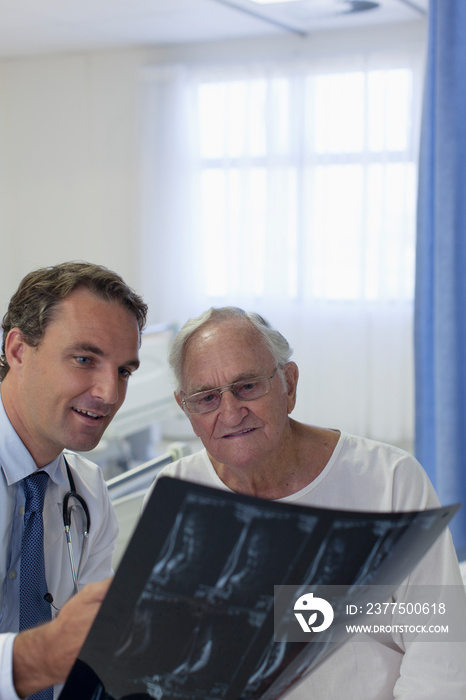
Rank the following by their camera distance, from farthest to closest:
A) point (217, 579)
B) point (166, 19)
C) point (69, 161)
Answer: point (69, 161)
point (166, 19)
point (217, 579)

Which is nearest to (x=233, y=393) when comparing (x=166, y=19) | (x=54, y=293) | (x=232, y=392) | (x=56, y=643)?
(x=232, y=392)

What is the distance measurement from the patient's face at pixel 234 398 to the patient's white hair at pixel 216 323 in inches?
0.5

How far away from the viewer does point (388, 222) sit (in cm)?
549

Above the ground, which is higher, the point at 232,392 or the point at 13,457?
the point at 232,392

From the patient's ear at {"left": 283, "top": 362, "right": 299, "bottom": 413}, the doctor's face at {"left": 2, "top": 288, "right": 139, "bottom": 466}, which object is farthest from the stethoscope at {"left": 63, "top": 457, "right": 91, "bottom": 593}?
the patient's ear at {"left": 283, "top": 362, "right": 299, "bottom": 413}

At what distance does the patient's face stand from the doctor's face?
0.16m

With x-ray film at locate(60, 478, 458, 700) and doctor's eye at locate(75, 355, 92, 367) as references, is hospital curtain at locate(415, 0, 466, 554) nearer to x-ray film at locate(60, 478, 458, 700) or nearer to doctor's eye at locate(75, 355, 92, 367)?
doctor's eye at locate(75, 355, 92, 367)

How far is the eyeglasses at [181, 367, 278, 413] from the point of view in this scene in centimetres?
146

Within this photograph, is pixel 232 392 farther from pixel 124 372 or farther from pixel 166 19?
pixel 166 19

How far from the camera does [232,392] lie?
1.46 metres

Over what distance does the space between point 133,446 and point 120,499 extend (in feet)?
4.57

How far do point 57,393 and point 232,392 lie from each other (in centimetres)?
35

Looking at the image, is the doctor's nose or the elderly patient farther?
the elderly patient

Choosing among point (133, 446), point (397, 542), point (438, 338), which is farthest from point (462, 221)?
point (397, 542)
